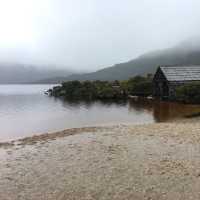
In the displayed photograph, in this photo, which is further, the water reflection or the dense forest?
the dense forest

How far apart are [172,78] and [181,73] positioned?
232cm

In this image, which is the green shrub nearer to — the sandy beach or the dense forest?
the dense forest

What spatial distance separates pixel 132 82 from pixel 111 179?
63.6 metres

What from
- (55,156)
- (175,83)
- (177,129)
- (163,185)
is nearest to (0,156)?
(55,156)

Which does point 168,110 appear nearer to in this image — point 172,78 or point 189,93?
point 189,93

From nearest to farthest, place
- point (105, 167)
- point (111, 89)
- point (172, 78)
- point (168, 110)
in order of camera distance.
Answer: point (105, 167) → point (168, 110) → point (172, 78) → point (111, 89)

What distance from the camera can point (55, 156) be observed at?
16.7 m

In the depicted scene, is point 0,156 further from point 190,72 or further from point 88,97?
point 88,97

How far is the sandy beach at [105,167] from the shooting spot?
10.8m

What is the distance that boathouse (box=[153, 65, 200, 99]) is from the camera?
5771 centimetres

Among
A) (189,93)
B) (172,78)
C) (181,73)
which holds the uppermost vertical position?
(181,73)

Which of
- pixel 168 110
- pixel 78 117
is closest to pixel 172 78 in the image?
pixel 168 110

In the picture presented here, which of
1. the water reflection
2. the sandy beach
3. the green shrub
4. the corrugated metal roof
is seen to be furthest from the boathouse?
the sandy beach

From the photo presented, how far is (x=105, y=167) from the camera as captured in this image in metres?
13.9
